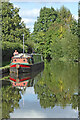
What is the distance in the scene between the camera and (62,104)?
1290cm

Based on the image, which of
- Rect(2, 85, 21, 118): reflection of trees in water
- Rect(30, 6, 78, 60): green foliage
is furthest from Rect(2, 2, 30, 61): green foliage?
Rect(2, 85, 21, 118): reflection of trees in water

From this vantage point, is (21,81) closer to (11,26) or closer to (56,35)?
(11,26)

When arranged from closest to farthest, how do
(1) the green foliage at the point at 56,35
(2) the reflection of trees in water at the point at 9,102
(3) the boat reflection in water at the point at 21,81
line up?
(2) the reflection of trees in water at the point at 9,102 → (3) the boat reflection in water at the point at 21,81 → (1) the green foliage at the point at 56,35

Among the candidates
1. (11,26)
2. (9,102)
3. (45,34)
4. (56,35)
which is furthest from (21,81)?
(45,34)

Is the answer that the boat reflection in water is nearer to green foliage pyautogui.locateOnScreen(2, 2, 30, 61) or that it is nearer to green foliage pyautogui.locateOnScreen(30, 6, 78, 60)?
green foliage pyautogui.locateOnScreen(2, 2, 30, 61)

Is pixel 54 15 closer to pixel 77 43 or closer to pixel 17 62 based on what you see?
pixel 77 43

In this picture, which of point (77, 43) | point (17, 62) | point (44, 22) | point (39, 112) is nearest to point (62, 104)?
point (39, 112)

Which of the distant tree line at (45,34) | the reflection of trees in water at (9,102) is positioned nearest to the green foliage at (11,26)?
the distant tree line at (45,34)

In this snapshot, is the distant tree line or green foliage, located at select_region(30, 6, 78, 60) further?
green foliage, located at select_region(30, 6, 78, 60)

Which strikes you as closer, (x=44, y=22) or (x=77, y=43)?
(x=77, y=43)

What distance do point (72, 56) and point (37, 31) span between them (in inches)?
1358

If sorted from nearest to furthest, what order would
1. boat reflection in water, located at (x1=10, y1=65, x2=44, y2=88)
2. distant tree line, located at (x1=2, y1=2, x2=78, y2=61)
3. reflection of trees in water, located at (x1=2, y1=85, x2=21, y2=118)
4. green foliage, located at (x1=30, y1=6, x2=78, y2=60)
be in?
reflection of trees in water, located at (x1=2, y1=85, x2=21, y2=118) < boat reflection in water, located at (x1=10, y1=65, x2=44, y2=88) < distant tree line, located at (x1=2, y1=2, x2=78, y2=61) < green foliage, located at (x1=30, y1=6, x2=78, y2=60)

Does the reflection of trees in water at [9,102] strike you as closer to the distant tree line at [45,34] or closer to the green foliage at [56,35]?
the distant tree line at [45,34]

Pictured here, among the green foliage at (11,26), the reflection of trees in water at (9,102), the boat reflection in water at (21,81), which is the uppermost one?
the green foliage at (11,26)
